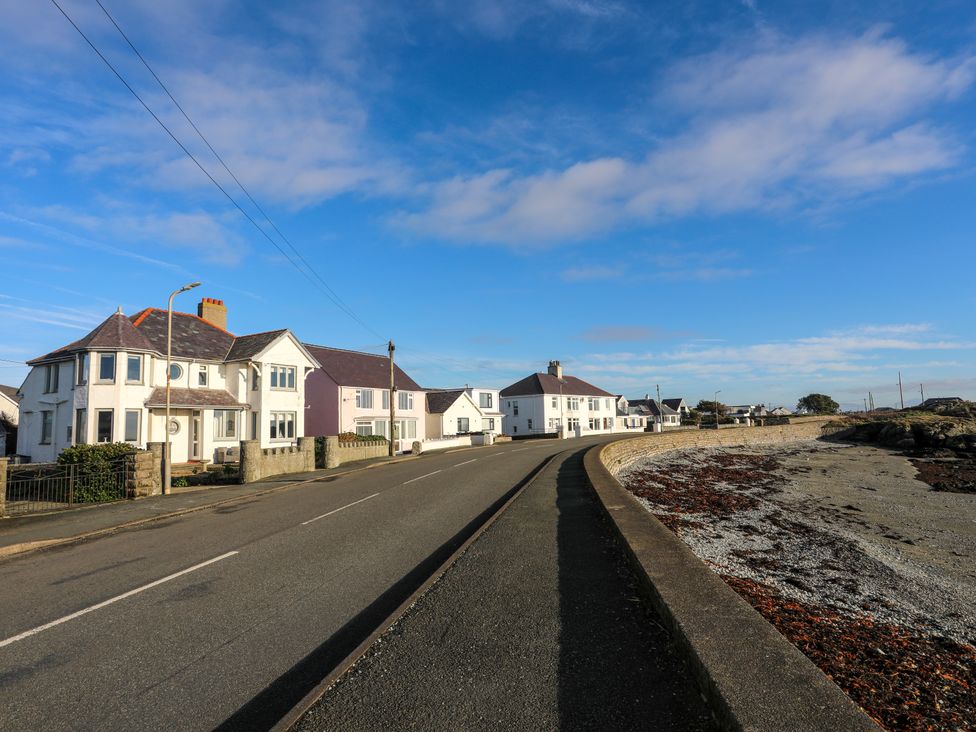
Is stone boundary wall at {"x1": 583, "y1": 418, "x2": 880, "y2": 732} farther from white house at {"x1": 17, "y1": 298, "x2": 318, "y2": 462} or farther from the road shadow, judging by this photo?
white house at {"x1": 17, "y1": 298, "x2": 318, "y2": 462}

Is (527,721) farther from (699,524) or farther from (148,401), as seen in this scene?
(148,401)

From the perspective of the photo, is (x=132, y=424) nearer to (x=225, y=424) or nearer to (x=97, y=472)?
(x=225, y=424)

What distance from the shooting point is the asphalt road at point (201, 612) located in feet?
15.0

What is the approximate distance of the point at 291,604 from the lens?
272 inches

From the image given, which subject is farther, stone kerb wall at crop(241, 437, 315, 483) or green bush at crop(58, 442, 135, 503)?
stone kerb wall at crop(241, 437, 315, 483)

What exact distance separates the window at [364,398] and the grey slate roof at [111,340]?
753 inches

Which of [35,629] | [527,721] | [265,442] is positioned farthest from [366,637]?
[265,442]

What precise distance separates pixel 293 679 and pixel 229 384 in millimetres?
33372

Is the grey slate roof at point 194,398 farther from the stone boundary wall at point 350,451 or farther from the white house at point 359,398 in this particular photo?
the white house at point 359,398

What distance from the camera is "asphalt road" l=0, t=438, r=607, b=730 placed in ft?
15.0

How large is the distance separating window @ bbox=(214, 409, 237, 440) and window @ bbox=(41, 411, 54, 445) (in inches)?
312

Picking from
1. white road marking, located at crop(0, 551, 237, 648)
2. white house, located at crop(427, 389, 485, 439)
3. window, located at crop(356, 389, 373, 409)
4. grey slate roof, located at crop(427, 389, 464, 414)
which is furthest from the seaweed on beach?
grey slate roof, located at crop(427, 389, 464, 414)

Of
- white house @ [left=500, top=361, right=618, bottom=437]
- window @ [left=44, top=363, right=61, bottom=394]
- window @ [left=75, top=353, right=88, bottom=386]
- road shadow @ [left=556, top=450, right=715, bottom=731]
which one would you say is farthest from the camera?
white house @ [left=500, top=361, right=618, bottom=437]

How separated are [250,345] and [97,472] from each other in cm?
1731
